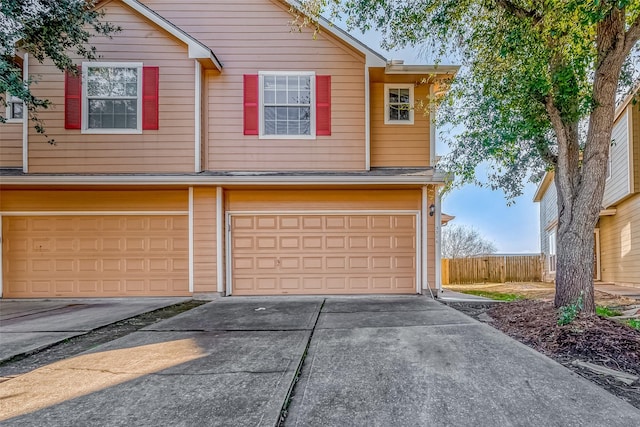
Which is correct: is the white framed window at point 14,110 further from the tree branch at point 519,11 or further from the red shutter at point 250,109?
the tree branch at point 519,11

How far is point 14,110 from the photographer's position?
298 inches

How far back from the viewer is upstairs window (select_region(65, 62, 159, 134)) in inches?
290

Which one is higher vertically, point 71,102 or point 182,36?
point 182,36

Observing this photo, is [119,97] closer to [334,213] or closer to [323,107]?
[323,107]

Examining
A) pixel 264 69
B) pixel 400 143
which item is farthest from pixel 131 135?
pixel 400 143

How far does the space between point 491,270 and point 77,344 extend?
1611 cm

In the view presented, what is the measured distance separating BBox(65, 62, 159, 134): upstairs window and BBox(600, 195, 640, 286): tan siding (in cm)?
1446

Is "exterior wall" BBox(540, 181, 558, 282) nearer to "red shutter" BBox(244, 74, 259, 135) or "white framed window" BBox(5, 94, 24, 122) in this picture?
"red shutter" BBox(244, 74, 259, 135)

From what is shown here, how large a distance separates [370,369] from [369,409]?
687mm

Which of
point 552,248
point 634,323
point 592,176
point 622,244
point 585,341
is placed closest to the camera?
→ point 585,341

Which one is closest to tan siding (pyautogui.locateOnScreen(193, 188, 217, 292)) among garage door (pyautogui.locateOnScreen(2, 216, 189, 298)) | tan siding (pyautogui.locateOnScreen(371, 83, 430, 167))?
garage door (pyautogui.locateOnScreen(2, 216, 189, 298))

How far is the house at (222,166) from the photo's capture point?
7340 millimetres

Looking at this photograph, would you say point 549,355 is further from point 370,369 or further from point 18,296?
point 18,296

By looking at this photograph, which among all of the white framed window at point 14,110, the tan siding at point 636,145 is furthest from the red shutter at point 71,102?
the tan siding at point 636,145
